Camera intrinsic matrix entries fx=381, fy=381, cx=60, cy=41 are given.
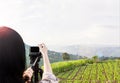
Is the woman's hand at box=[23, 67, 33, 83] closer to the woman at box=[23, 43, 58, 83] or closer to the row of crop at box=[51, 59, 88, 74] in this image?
the woman at box=[23, 43, 58, 83]

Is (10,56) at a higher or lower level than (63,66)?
higher

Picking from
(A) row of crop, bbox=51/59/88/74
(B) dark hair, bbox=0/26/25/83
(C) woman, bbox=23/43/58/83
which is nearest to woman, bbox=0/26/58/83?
(B) dark hair, bbox=0/26/25/83

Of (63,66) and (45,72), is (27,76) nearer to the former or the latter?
(45,72)

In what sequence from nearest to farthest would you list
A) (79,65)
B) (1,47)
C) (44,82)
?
1. (1,47)
2. (44,82)
3. (79,65)

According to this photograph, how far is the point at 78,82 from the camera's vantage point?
33844 mm

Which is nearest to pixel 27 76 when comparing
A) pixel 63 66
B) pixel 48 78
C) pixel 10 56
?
pixel 48 78

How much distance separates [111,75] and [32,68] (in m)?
38.0

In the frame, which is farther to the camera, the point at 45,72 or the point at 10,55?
the point at 45,72

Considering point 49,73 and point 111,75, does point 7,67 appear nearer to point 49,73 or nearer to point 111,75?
point 49,73

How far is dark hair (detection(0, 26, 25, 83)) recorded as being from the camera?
1566 mm

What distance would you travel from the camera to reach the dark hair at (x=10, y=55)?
Result: 5.14ft

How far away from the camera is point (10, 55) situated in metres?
1.58

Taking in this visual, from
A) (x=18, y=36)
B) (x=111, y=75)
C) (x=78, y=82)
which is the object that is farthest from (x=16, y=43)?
(x=111, y=75)

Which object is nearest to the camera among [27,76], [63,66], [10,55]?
[10,55]
